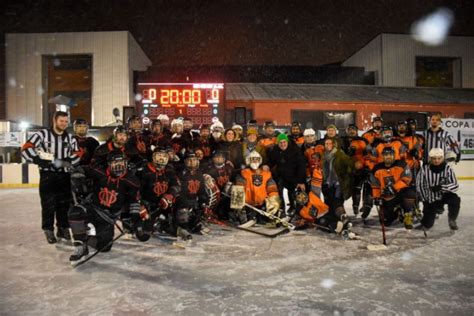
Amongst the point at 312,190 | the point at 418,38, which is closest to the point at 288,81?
the point at 418,38

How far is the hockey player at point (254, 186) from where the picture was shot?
20.1 ft

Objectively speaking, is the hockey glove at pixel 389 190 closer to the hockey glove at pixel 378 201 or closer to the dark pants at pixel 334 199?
the hockey glove at pixel 378 201

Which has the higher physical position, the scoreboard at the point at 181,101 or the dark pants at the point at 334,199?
the scoreboard at the point at 181,101

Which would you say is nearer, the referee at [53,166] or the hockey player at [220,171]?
the referee at [53,166]

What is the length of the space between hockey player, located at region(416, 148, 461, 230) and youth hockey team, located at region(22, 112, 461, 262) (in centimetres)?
1

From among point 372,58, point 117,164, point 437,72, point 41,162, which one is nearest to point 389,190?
point 117,164

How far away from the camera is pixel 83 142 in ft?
18.5

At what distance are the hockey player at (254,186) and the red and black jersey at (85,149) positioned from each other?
2203 millimetres

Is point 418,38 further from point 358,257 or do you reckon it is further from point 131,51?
point 358,257

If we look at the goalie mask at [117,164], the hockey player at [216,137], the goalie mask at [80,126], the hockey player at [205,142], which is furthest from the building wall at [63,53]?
the goalie mask at [117,164]

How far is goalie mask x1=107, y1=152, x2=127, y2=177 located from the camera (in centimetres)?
467

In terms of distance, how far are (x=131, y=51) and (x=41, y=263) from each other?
2269 cm

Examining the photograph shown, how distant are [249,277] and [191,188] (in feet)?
7.38

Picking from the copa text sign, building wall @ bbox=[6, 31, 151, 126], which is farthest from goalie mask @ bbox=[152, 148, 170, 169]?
building wall @ bbox=[6, 31, 151, 126]
